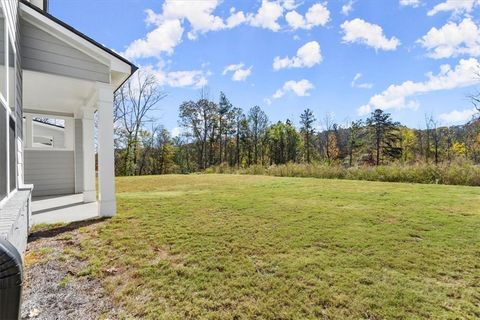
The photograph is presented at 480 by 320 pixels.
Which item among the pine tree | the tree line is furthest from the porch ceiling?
the pine tree

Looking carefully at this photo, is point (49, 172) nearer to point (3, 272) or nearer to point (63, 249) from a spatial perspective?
point (63, 249)

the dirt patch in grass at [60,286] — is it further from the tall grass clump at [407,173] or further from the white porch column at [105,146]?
the tall grass clump at [407,173]

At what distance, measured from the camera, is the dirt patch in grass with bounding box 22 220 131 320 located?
94.3 inches

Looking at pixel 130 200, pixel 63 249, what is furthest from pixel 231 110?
pixel 63 249

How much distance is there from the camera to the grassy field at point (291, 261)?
2.41m

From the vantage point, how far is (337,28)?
45.8ft

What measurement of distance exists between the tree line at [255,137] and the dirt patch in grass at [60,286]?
2281 centimetres

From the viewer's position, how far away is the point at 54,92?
246 inches

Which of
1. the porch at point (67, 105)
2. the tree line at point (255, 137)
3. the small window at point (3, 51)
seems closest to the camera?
the small window at point (3, 51)

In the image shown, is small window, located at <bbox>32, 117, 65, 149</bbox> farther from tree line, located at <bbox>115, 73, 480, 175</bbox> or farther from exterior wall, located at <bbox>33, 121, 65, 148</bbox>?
tree line, located at <bbox>115, 73, 480, 175</bbox>

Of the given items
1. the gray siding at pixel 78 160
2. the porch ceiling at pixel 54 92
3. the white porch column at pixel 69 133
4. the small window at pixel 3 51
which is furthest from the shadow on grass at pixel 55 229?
the white porch column at pixel 69 133

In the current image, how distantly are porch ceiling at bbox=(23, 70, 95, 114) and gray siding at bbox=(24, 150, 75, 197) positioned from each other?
1.32 metres

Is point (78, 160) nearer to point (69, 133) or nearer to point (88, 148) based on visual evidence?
point (69, 133)

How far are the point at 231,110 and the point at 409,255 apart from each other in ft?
101
